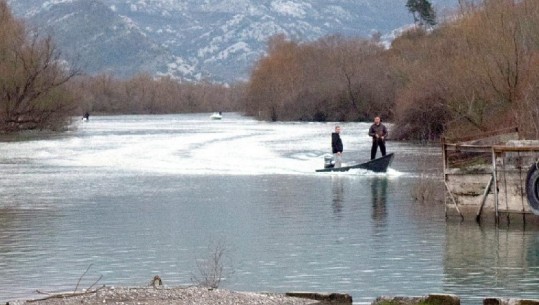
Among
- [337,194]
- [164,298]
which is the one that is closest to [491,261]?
[164,298]

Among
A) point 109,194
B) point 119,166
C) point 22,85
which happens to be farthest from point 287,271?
point 22,85

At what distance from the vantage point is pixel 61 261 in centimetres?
2325

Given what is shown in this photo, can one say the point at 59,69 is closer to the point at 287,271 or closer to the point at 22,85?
the point at 22,85

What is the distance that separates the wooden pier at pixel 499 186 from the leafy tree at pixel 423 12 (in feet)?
342

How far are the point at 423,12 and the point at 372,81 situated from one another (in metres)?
30.8

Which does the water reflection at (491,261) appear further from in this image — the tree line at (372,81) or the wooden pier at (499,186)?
the tree line at (372,81)

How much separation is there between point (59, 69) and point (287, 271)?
7437 centimetres

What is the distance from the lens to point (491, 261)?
2288cm

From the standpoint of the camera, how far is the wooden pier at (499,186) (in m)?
27.6

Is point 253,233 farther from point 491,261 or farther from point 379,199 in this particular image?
point 379,199

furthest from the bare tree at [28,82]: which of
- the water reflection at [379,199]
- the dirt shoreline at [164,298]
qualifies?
the dirt shoreline at [164,298]

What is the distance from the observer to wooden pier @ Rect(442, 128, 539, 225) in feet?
90.5

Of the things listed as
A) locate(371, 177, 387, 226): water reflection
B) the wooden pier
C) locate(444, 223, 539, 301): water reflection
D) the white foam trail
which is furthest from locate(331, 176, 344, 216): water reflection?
locate(444, 223, 539, 301): water reflection

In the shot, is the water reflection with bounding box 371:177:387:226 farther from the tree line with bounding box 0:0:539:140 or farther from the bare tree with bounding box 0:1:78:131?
the bare tree with bounding box 0:1:78:131
